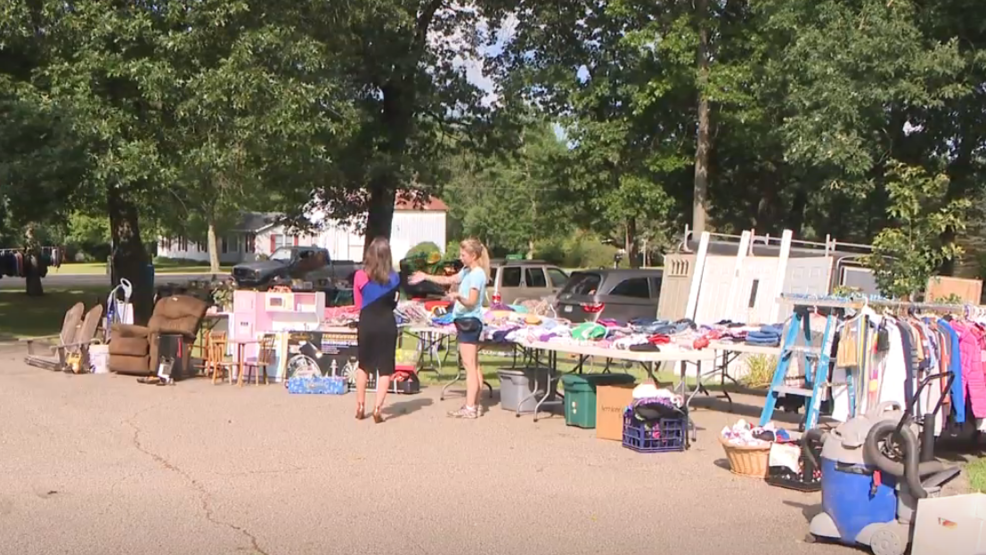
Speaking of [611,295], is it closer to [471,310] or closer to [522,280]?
[522,280]

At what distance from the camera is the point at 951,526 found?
5738 mm

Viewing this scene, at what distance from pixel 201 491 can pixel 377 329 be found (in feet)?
10.1

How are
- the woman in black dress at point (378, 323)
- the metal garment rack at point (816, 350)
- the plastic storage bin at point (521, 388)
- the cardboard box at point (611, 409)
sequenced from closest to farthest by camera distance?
the metal garment rack at point (816, 350), the cardboard box at point (611, 409), the woman in black dress at point (378, 323), the plastic storage bin at point (521, 388)

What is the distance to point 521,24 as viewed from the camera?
3238 centimetres

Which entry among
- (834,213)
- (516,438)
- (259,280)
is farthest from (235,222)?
(516,438)

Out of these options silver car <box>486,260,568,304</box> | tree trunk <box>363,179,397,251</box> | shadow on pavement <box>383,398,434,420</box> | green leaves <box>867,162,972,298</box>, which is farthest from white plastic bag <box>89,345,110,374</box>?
tree trunk <box>363,179,397,251</box>

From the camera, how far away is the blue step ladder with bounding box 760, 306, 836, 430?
29.0ft

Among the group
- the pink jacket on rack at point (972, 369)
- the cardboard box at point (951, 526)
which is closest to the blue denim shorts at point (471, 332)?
the pink jacket on rack at point (972, 369)

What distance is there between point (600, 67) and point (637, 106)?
8.73ft

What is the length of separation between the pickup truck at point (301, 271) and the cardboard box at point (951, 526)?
2646 cm

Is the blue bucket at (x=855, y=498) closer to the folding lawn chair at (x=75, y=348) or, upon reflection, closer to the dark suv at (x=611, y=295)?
the folding lawn chair at (x=75, y=348)

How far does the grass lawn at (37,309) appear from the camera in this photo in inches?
838

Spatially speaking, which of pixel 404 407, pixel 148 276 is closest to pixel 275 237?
pixel 148 276

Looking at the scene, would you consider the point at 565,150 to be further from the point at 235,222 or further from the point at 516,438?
the point at 235,222
